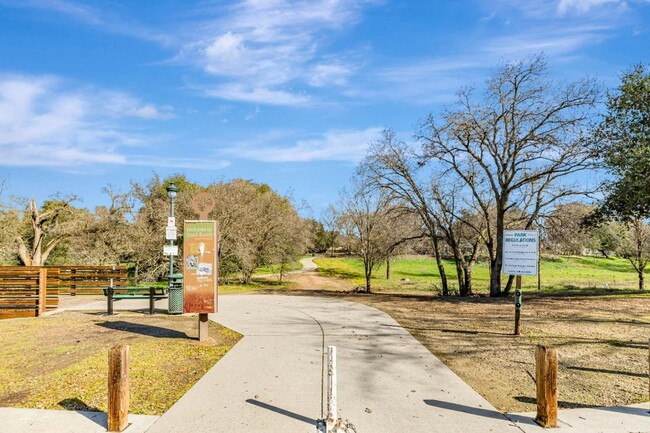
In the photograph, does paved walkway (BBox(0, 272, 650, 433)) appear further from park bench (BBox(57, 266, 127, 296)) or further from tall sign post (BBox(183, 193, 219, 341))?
park bench (BBox(57, 266, 127, 296))

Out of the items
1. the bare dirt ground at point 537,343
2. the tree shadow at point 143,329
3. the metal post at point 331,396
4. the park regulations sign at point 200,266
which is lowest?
the tree shadow at point 143,329

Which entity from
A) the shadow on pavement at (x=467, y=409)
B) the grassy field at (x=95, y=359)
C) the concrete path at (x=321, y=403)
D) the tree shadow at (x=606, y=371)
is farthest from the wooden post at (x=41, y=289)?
the tree shadow at (x=606, y=371)

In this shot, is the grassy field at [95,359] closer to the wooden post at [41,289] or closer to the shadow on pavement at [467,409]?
the wooden post at [41,289]

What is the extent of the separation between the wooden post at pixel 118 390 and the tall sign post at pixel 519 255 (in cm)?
814

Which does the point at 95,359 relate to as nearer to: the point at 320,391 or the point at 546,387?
the point at 320,391

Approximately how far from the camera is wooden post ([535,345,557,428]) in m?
4.59

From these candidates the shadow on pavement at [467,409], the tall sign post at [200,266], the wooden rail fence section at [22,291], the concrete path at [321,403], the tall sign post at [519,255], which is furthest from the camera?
the wooden rail fence section at [22,291]

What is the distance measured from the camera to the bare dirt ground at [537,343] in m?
5.80

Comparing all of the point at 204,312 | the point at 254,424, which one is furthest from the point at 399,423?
the point at 204,312

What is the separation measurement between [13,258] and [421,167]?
2355 cm

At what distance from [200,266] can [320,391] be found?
4.23 m

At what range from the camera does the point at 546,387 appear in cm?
466

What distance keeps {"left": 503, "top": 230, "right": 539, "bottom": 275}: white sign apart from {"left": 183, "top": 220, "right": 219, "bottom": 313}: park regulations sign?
6.65 m

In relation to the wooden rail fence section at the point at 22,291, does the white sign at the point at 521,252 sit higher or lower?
higher
